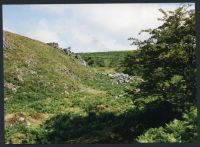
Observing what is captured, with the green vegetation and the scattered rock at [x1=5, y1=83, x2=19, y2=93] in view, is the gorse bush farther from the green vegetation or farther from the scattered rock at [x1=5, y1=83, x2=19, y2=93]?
the scattered rock at [x1=5, y1=83, x2=19, y2=93]

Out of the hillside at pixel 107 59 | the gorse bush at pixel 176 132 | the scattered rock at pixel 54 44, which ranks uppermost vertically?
the scattered rock at pixel 54 44

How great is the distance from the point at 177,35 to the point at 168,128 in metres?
1.85

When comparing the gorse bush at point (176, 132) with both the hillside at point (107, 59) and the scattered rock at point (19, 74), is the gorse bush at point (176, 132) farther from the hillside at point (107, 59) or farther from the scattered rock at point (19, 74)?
the scattered rock at point (19, 74)

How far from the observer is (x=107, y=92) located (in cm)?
1154

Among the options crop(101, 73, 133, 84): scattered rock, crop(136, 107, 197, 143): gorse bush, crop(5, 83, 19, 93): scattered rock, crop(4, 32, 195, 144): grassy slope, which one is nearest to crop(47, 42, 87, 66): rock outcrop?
crop(4, 32, 195, 144): grassy slope

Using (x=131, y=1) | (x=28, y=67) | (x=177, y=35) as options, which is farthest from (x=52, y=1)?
(x=177, y=35)

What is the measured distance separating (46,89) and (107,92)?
1.21m

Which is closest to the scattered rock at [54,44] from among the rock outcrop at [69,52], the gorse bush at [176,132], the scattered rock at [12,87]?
the rock outcrop at [69,52]

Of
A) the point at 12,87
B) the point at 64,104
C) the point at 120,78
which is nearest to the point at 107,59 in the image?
the point at 120,78

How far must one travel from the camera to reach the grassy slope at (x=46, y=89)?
11.1 m

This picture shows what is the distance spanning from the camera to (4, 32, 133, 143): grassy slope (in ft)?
36.3

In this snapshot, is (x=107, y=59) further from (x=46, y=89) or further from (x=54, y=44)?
(x=46, y=89)

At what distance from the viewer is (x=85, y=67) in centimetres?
1169

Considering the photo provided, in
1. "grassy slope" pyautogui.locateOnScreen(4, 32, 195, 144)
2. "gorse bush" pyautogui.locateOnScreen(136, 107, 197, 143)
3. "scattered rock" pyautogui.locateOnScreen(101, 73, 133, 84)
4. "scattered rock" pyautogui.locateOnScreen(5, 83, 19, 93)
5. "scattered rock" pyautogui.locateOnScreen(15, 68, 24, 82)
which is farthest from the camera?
"scattered rock" pyautogui.locateOnScreen(101, 73, 133, 84)
